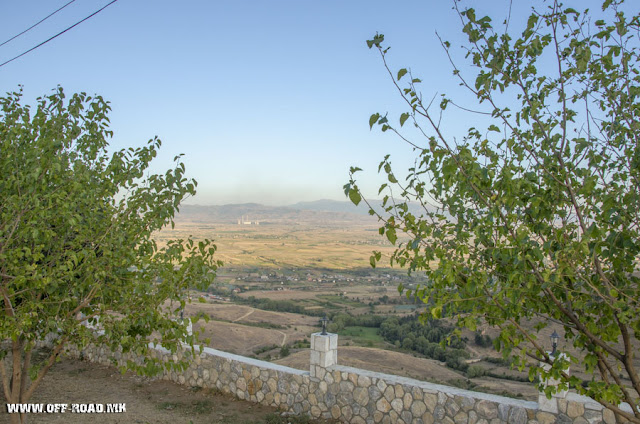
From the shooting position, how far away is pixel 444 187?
3.21m

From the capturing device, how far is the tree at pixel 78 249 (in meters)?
4.41

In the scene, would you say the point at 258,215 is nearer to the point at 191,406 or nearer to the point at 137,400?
the point at 137,400

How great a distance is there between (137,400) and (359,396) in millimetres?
4481

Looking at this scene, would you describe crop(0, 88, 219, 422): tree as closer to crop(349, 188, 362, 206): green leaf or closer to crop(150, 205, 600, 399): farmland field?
crop(150, 205, 600, 399): farmland field

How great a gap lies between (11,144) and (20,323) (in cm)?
211

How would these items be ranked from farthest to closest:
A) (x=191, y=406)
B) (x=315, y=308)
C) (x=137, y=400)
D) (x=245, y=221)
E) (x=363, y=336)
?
1. (x=245, y=221)
2. (x=315, y=308)
3. (x=363, y=336)
4. (x=137, y=400)
5. (x=191, y=406)

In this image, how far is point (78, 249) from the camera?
5039mm

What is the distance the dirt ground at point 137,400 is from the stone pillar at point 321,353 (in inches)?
39.3

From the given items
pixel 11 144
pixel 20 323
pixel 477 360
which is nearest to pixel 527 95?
pixel 20 323

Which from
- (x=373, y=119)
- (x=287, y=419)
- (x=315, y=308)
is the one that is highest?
(x=373, y=119)

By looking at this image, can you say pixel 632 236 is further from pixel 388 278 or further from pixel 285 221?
pixel 285 221

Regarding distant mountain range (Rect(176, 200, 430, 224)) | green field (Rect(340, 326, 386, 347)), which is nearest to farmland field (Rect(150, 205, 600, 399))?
green field (Rect(340, 326, 386, 347))

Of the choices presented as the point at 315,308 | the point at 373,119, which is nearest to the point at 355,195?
the point at 373,119

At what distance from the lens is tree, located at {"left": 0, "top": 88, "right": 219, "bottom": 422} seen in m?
4.41
